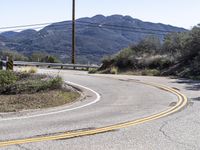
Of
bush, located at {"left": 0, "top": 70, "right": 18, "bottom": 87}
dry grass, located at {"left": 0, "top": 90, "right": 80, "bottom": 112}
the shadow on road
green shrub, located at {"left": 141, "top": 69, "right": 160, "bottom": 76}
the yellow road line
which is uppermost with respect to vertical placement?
bush, located at {"left": 0, "top": 70, "right": 18, "bottom": 87}

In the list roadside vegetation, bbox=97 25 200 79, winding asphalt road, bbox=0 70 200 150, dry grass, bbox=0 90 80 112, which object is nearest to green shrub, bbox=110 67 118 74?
roadside vegetation, bbox=97 25 200 79

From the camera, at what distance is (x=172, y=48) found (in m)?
→ 35.3

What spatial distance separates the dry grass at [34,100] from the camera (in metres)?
15.0

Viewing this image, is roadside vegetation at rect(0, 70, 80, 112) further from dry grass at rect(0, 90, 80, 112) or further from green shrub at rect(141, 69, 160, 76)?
green shrub at rect(141, 69, 160, 76)

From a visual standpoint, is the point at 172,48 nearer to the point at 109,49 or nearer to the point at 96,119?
the point at 96,119

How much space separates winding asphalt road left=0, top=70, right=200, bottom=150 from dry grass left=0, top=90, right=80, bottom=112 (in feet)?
1.94

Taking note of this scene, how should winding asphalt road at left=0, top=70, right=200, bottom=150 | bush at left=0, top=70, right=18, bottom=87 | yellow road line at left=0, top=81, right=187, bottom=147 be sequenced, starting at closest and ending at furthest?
1. winding asphalt road at left=0, top=70, right=200, bottom=150
2. yellow road line at left=0, top=81, right=187, bottom=147
3. bush at left=0, top=70, right=18, bottom=87

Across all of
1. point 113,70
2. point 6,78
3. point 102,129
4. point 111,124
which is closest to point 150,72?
point 113,70

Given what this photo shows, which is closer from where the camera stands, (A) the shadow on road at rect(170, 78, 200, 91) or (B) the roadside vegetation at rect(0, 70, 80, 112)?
(B) the roadside vegetation at rect(0, 70, 80, 112)

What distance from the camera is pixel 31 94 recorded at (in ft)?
56.7

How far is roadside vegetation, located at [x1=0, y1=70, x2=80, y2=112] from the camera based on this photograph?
608 inches

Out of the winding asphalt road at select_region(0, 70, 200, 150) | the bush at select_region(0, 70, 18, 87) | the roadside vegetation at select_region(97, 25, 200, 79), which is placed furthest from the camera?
the roadside vegetation at select_region(97, 25, 200, 79)

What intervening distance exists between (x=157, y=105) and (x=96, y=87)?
6349 millimetres

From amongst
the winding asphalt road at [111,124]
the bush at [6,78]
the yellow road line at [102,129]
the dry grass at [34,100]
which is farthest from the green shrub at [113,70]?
the yellow road line at [102,129]
